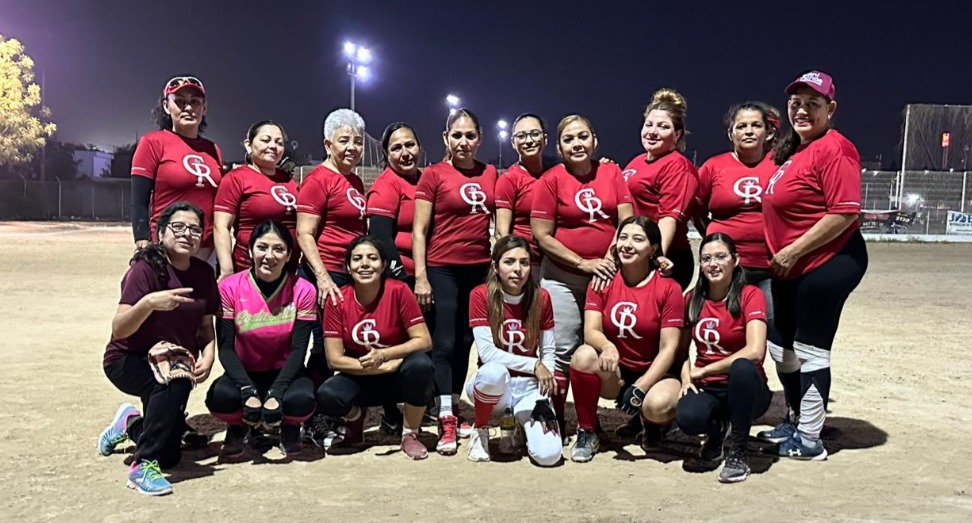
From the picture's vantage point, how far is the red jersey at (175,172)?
15.5ft

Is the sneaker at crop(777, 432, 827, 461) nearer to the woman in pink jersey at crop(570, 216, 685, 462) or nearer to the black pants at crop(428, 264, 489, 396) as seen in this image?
the woman in pink jersey at crop(570, 216, 685, 462)

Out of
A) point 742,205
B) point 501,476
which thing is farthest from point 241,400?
point 742,205

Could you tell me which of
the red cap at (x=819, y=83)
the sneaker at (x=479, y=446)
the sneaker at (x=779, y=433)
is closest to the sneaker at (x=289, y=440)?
the sneaker at (x=479, y=446)

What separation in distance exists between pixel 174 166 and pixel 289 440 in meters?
1.82

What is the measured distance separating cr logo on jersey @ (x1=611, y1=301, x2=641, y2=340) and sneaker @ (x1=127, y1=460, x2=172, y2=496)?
2.53m

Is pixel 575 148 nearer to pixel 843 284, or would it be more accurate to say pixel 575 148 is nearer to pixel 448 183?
pixel 448 183

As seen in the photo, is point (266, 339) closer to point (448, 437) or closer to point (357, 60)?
point (448, 437)

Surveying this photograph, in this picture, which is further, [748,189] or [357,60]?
[357,60]

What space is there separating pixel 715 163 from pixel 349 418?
2801 millimetres

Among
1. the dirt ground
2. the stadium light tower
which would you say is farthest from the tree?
the dirt ground

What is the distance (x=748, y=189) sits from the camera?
4.74 metres

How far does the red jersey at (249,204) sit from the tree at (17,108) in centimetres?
3757

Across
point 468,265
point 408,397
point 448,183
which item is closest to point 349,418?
point 408,397

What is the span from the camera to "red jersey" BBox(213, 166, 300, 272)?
15.8 feet
